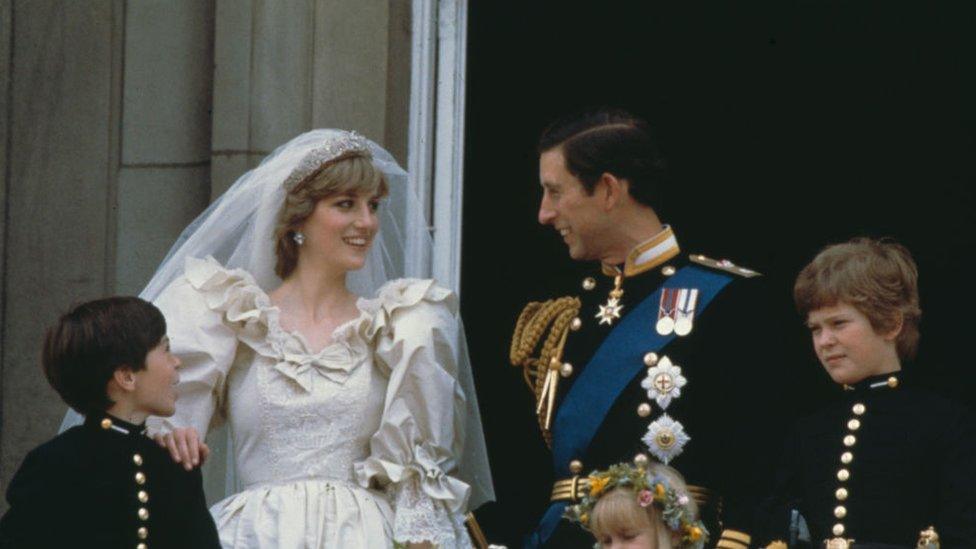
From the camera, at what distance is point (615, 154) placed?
7012 mm

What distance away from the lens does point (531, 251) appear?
8953 millimetres

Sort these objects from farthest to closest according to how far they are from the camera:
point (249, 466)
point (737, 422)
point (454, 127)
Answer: point (454, 127) → point (249, 466) → point (737, 422)

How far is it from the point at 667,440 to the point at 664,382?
156 millimetres

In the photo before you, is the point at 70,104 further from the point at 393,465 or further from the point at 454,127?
the point at 393,465

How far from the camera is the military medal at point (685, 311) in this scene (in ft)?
22.5

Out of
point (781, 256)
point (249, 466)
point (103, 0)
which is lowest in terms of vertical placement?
point (249, 466)

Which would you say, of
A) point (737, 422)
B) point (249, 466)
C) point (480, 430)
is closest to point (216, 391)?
point (249, 466)

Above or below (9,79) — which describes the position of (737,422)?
below

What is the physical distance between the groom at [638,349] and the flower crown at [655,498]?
0.12 m

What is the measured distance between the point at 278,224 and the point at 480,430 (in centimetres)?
80

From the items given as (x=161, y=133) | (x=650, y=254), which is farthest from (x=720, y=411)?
(x=161, y=133)

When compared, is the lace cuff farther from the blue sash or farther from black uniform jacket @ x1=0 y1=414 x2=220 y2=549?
black uniform jacket @ x1=0 y1=414 x2=220 y2=549

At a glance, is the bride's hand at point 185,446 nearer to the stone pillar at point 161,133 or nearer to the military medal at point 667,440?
the military medal at point 667,440

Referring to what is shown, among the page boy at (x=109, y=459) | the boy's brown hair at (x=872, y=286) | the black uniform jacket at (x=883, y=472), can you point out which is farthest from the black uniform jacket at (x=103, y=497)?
the boy's brown hair at (x=872, y=286)
